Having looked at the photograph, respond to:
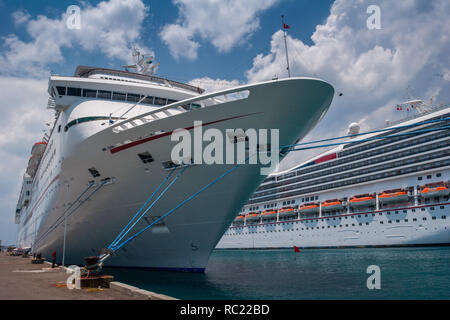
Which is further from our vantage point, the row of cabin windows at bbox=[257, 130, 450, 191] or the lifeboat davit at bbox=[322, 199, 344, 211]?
the lifeboat davit at bbox=[322, 199, 344, 211]

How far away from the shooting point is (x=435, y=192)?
33.1 meters

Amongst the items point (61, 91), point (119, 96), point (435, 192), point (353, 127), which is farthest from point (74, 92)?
point (353, 127)

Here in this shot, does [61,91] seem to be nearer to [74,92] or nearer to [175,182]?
[74,92]

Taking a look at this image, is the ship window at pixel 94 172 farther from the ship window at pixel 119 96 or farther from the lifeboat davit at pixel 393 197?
the lifeboat davit at pixel 393 197

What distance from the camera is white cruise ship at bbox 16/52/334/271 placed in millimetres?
10414

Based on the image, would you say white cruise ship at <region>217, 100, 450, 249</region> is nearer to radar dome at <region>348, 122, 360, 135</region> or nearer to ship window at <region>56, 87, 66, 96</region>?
radar dome at <region>348, 122, 360, 135</region>

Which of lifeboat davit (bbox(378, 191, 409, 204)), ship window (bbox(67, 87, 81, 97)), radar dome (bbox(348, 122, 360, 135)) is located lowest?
lifeboat davit (bbox(378, 191, 409, 204))

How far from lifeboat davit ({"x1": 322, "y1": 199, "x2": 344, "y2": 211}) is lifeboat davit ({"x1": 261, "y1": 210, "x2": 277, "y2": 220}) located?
10126 mm

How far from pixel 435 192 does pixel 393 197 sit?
4186mm

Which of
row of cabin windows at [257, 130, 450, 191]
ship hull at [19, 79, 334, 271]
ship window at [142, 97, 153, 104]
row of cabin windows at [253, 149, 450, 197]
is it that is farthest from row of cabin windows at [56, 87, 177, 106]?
row of cabin windows at [257, 130, 450, 191]

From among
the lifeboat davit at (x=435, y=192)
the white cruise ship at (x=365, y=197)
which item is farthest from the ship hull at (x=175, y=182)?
the lifeboat davit at (x=435, y=192)

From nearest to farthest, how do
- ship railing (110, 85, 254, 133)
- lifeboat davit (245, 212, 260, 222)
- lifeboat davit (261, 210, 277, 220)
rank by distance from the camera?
ship railing (110, 85, 254, 133)
lifeboat davit (261, 210, 277, 220)
lifeboat davit (245, 212, 260, 222)

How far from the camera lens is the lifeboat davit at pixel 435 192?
A: 32812 mm

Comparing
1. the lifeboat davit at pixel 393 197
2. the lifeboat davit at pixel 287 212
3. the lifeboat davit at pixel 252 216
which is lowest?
the lifeboat davit at pixel 252 216
